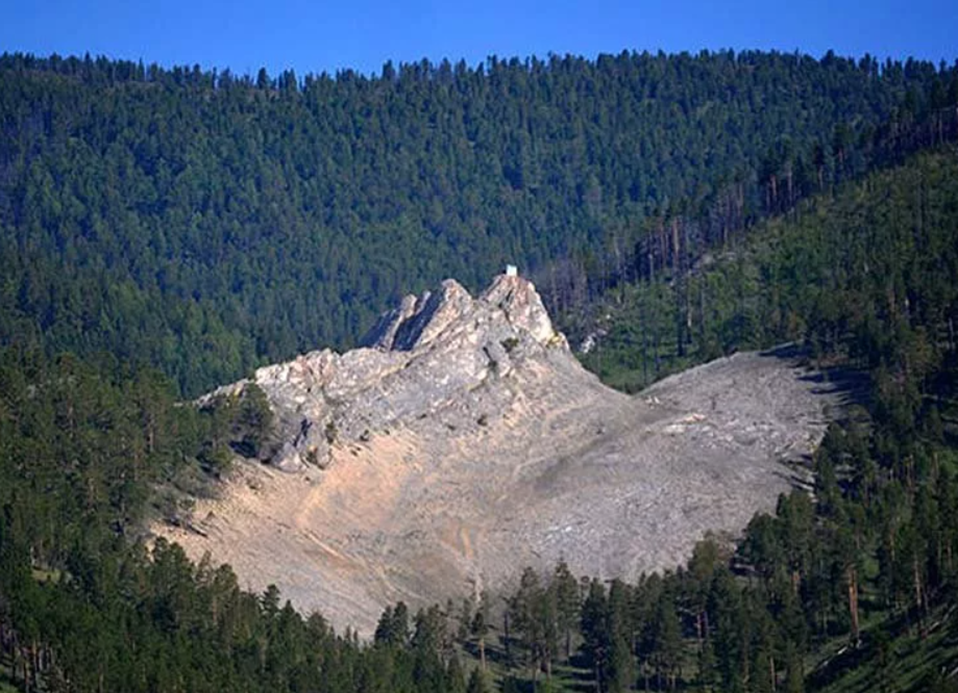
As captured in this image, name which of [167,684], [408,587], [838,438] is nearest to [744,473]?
[838,438]

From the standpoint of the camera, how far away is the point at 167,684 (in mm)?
102750

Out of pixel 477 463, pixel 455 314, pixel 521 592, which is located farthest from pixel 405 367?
pixel 521 592

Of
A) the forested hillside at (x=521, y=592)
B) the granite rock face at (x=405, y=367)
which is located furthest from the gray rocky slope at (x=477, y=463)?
the forested hillside at (x=521, y=592)

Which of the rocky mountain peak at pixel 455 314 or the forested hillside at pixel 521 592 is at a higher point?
the rocky mountain peak at pixel 455 314

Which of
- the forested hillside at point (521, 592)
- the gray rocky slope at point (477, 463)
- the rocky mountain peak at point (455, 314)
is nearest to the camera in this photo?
the forested hillside at point (521, 592)

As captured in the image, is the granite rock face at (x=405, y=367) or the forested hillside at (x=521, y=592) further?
the granite rock face at (x=405, y=367)

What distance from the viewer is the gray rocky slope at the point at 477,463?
138500 millimetres

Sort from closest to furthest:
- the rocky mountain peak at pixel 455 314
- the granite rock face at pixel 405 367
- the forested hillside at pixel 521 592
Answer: the forested hillside at pixel 521 592 < the granite rock face at pixel 405 367 < the rocky mountain peak at pixel 455 314

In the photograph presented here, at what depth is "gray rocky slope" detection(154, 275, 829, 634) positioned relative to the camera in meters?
138

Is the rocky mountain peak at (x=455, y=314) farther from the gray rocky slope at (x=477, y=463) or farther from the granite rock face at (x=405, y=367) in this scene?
the gray rocky slope at (x=477, y=463)

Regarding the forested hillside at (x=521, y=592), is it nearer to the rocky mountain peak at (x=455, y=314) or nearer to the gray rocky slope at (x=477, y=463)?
the gray rocky slope at (x=477, y=463)

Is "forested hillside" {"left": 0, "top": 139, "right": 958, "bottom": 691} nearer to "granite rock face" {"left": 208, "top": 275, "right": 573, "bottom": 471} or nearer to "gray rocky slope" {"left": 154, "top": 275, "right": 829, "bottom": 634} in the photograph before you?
"gray rocky slope" {"left": 154, "top": 275, "right": 829, "bottom": 634}

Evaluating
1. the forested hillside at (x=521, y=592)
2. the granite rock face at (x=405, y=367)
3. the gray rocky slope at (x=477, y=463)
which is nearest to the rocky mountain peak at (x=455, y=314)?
the granite rock face at (x=405, y=367)

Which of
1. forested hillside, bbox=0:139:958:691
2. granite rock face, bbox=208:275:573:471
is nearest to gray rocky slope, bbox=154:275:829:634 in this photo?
granite rock face, bbox=208:275:573:471
